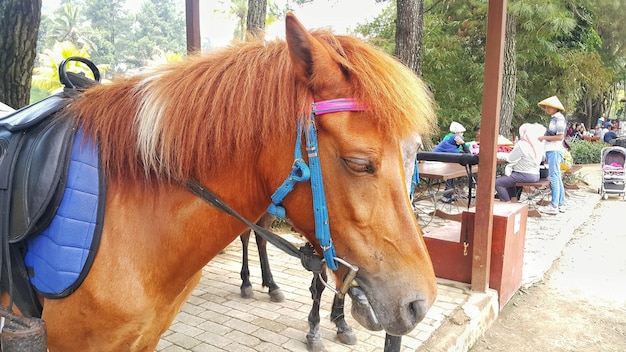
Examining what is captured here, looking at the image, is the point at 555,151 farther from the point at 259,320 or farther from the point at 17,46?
the point at 17,46

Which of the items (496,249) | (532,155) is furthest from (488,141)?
(532,155)

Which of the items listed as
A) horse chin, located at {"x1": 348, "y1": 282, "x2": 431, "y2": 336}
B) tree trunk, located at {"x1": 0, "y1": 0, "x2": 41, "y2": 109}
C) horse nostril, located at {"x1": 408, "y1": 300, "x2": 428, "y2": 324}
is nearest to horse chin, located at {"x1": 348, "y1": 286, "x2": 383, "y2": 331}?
horse chin, located at {"x1": 348, "y1": 282, "x2": 431, "y2": 336}

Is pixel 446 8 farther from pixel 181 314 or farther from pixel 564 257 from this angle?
pixel 181 314

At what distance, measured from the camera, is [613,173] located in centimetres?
1076

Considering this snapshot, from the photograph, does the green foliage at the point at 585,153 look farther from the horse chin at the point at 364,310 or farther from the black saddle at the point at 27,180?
the black saddle at the point at 27,180

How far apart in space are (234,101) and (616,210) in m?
10.8

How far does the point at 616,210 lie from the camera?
9.54 metres

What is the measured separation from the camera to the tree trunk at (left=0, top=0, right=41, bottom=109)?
3889 mm

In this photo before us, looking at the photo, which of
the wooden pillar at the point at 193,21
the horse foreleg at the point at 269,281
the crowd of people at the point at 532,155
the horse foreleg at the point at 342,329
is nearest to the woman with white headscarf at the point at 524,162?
the crowd of people at the point at 532,155

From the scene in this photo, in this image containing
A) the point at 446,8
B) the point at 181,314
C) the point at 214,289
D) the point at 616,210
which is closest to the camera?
the point at 181,314

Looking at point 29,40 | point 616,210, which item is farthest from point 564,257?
point 29,40

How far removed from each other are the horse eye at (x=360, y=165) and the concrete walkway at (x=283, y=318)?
2.34 meters

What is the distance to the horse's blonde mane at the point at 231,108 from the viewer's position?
4.44ft

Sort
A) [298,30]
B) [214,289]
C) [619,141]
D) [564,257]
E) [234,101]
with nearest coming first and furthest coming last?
[298,30] → [234,101] → [214,289] → [564,257] → [619,141]
